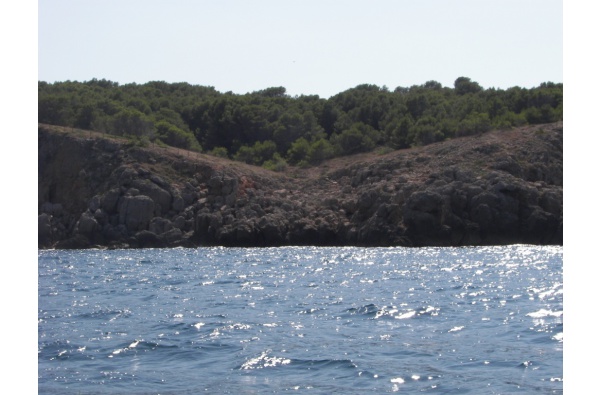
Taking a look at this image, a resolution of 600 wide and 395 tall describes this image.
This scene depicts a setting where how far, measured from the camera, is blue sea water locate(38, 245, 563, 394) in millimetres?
12898

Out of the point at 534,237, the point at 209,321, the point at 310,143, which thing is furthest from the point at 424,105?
the point at 209,321

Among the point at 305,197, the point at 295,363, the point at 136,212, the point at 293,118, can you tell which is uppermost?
the point at 293,118

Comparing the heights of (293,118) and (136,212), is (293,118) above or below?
above

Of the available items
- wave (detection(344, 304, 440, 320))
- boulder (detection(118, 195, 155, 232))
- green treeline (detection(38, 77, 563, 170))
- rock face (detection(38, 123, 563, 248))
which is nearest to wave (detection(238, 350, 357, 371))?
wave (detection(344, 304, 440, 320))

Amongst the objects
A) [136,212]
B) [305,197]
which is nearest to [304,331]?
[136,212]

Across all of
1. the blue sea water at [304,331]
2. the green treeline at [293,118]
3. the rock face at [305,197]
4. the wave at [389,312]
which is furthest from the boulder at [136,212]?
the wave at [389,312]

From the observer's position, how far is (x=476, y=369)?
13242mm

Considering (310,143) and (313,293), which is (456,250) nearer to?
(313,293)

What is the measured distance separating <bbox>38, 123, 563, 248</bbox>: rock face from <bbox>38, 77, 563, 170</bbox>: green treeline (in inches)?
183

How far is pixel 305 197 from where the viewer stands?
58.2m

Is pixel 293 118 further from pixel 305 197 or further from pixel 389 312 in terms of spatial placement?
pixel 389 312

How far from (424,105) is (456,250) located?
3131 cm

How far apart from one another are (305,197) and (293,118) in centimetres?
1775

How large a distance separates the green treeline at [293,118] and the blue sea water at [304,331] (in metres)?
35.6
